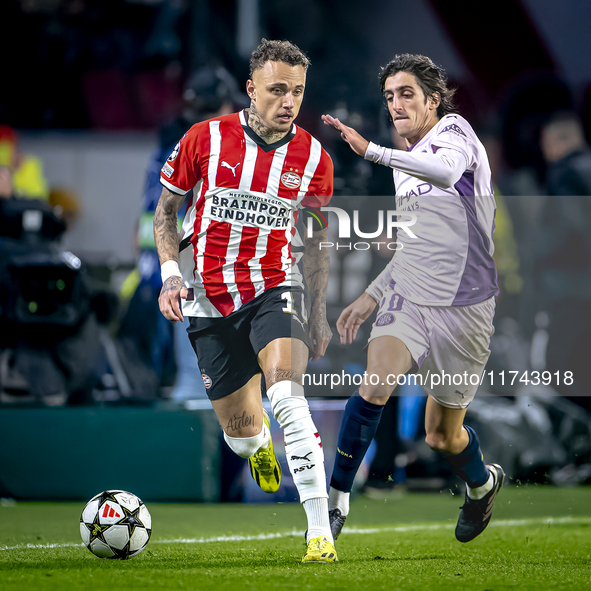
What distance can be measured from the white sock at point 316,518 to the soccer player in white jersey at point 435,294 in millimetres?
394

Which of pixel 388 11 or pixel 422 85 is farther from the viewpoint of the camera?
pixel 388 11

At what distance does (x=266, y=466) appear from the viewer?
12.5 ft

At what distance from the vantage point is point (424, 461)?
18.4ft

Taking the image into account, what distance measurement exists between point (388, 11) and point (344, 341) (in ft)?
15.1

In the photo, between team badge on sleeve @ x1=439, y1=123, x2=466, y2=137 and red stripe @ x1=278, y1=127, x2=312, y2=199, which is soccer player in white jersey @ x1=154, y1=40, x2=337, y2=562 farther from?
team badge on sleeve @ x1=439, y1=123, x2=466, y2=137

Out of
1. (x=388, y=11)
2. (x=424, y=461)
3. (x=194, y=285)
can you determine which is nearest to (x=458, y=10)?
(x=388, y=11)

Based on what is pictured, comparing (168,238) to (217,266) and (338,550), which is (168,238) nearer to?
(217,266)

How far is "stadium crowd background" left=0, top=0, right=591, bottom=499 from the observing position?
5035mm

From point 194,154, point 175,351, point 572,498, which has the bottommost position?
point 572,498

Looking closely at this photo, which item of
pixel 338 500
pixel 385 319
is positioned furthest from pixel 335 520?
pixel 385 319

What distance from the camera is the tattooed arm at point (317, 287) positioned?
364 centimetres

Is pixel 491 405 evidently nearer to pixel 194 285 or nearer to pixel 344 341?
pixel 344 341

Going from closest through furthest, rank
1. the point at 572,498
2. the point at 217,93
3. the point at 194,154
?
1. the point at 194,154
2. the point at 572,498
3. the point at 217,93

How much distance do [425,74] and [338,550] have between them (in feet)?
7.56
